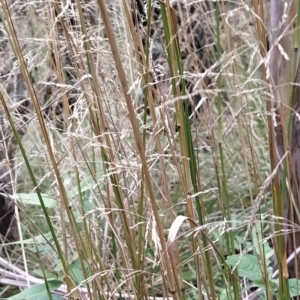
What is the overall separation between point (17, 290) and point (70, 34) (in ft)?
2.90

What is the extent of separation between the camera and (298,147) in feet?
3.45

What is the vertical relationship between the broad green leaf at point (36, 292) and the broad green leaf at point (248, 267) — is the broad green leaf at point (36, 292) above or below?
below

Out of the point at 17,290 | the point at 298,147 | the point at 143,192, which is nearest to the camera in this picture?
the point at 143,192

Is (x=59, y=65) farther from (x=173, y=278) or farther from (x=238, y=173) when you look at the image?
(x=238, y=173)

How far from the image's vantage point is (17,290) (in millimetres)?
1368

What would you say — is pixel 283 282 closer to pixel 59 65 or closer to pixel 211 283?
pixel 211 283

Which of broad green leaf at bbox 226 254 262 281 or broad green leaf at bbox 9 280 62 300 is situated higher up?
broad green leaf at bbox 226 254 262 281

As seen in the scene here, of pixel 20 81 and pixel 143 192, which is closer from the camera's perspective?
pixel 143 192

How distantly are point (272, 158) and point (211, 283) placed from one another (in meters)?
0.21

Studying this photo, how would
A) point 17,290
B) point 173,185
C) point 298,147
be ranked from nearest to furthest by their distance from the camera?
point 298,147 → point 17,290 → point 173,185

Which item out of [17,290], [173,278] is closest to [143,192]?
[173,278]

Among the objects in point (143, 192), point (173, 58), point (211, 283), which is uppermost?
point (173, 58)

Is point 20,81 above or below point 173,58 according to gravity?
below

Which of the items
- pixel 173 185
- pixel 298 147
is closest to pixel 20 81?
pixel 173 185
